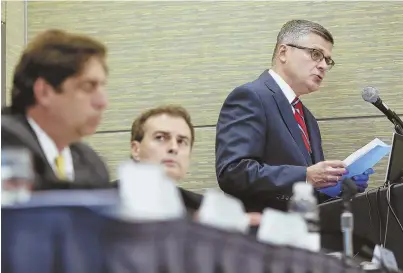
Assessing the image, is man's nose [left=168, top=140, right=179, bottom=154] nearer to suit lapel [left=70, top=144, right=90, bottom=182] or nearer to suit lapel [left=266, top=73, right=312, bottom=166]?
suit lapel [left=70, top=144, right=90, bottom=182]

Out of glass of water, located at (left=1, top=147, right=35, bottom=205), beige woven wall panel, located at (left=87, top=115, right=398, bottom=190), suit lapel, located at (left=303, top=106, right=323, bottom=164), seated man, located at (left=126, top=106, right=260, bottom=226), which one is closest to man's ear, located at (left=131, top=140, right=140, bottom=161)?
seated man, located at (left=126, top=106, right=260, bottom=226)

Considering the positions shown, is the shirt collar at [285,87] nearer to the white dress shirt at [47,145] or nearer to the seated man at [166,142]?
the seated man at [166,142]

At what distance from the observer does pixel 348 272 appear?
118 centimetres

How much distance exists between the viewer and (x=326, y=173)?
2.01 m

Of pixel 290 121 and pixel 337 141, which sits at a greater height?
pixel 290 121

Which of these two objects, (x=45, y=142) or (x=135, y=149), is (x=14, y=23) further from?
(x=45, y=142)

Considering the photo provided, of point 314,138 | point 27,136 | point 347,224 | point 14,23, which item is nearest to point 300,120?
point 314,138

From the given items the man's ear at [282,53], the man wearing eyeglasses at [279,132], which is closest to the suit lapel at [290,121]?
the man wearing eyeglasses at [279,132]

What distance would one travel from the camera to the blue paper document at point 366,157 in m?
2.00

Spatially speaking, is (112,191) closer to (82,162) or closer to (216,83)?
(82,162)

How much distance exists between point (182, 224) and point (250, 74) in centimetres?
198

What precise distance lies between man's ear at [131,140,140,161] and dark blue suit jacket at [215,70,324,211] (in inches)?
22.4

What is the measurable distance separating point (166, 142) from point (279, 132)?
836 millimetres

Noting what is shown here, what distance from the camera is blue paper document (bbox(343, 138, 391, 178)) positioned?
2.00 metres
